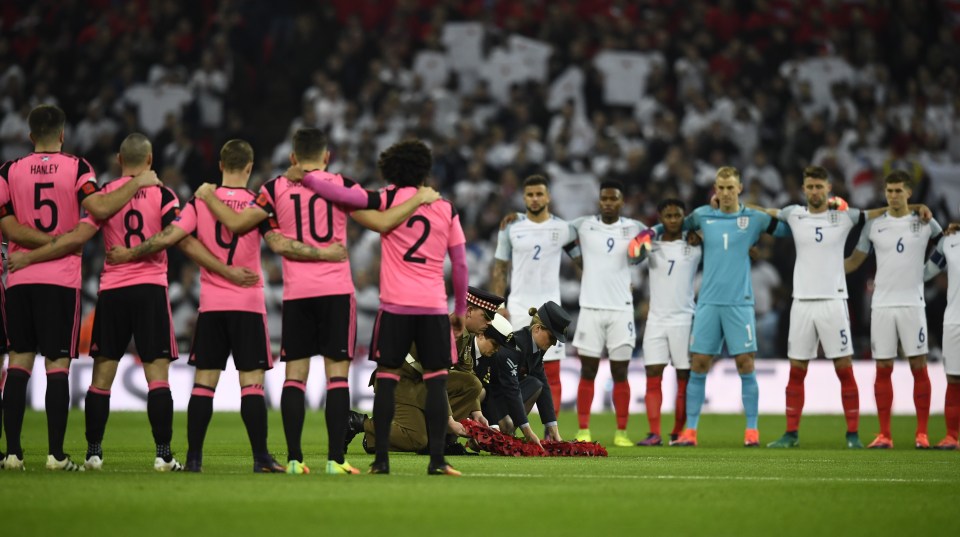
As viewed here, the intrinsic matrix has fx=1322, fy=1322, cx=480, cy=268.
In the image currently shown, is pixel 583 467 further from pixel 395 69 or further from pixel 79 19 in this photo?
pixel 79 19

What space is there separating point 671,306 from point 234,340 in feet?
24.3

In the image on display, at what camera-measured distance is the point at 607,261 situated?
1564 centimetres

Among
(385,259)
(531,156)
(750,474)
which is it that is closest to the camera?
(385,259)

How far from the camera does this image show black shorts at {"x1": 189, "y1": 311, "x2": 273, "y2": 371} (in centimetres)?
928

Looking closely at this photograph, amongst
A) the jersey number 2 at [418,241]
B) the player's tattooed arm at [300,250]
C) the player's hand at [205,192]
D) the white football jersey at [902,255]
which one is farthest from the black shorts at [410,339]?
the white football jersey at [902,255]

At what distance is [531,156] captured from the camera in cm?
2417

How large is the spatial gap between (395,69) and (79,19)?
665 centimetres

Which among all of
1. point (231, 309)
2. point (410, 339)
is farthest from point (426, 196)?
point (231, 309)

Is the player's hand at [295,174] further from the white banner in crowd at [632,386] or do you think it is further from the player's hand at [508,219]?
the white banner in crowd at [632,386]

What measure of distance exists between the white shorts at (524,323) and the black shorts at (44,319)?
22.0 ft

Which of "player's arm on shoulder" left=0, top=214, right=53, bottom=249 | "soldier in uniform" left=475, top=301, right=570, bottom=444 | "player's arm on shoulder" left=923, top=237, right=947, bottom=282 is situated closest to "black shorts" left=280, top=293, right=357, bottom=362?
"player's arm on shoulder" left=0, top=214, right=53, bottom=249

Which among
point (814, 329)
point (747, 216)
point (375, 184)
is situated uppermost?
point (375, 184)

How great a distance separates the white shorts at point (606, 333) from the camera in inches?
614

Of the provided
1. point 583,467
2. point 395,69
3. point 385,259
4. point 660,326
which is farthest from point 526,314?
point 395,69
